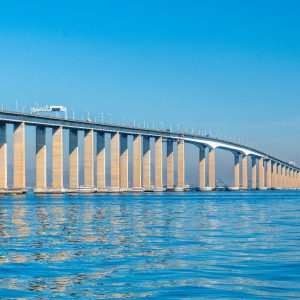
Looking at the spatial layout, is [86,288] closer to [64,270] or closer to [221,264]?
[64,270]

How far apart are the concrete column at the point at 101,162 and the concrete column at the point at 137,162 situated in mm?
10805

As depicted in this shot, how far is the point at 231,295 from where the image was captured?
16.4m

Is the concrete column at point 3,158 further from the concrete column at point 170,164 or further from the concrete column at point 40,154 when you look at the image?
the concrete column at point 170,164

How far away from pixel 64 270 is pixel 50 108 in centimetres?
14319

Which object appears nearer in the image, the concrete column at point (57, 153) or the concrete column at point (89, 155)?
the concrete column at point (57, 153)

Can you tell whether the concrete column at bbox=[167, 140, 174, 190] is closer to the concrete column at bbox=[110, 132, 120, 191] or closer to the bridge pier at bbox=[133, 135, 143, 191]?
the bridge pier at bbox=[133, 135, 143, 191]

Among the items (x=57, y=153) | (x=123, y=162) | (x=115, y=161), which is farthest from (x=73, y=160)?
(x=123, y=162)

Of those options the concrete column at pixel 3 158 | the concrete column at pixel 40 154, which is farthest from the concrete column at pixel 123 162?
the concrete column at pixel 3 158

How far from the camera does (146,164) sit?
555 feet

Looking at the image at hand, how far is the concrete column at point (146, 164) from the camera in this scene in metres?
169

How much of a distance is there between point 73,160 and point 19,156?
19.3 metres

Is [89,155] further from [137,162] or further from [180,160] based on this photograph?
[180,160]

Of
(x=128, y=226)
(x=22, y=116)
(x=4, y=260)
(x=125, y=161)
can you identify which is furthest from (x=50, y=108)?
(x=4, y=260)

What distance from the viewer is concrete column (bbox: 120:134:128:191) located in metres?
160
